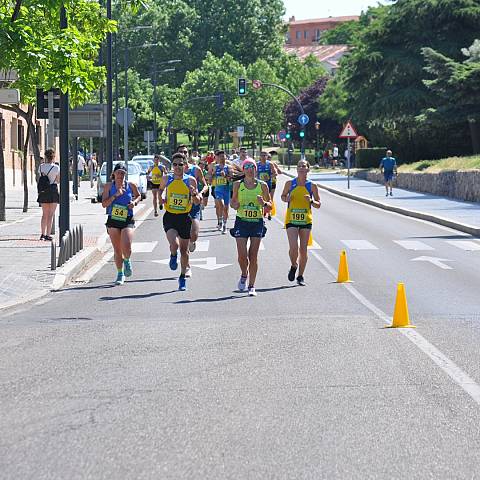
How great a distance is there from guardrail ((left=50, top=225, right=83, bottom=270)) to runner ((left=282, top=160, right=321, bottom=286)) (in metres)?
3.67

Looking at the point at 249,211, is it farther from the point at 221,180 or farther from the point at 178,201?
the point at 221,180

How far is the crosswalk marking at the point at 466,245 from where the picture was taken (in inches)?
1006

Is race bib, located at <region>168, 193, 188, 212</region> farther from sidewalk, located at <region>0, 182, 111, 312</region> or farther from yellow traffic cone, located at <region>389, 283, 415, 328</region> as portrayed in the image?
yellow traffic cone, located at <region>389, 283, 415, 328</region>

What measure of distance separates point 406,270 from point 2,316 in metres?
8.23

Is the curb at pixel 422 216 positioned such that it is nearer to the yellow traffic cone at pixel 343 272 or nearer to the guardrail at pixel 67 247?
the guardrail at pixel 67 247

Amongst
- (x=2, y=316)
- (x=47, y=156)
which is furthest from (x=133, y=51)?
(x=2, y=316)

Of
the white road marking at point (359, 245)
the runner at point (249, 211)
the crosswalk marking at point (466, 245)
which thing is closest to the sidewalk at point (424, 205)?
the crosswalk marking at point (466, 245)

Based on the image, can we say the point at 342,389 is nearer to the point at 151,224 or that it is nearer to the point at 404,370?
the point at 404,370

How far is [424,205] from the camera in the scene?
41.6m

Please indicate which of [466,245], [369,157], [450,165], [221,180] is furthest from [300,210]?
[369,157]

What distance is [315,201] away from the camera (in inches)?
707

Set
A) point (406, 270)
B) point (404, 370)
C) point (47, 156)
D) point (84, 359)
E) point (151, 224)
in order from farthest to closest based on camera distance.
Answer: point (151, 224), point (47, 156), point (406, 270), point (84, 359), point (404, 370)

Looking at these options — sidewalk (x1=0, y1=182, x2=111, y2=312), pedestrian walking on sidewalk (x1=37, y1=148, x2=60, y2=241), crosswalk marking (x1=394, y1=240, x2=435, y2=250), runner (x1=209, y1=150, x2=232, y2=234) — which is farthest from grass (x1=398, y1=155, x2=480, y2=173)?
pedestrian walking on sidewalk (x1=37, y1=148, x2=60, y2=241)

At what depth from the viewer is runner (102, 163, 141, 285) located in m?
18.0
